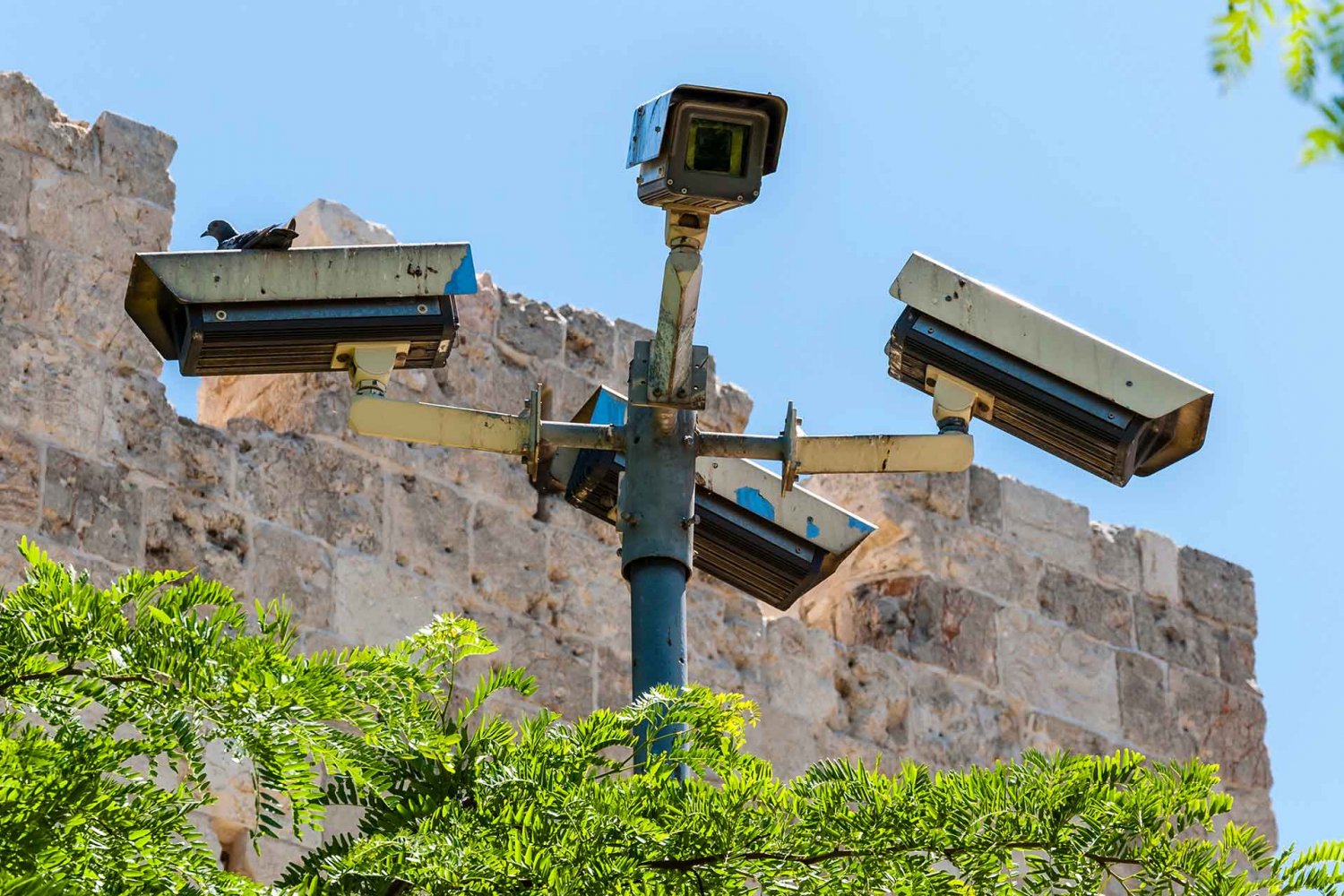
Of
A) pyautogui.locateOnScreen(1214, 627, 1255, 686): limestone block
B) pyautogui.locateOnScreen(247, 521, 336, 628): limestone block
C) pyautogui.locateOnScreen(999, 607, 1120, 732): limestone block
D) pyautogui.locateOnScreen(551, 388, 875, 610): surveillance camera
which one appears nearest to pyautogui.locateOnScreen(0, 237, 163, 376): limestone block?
pyautogui.locateOnScreen(247, 521, 336, 628): limestone block

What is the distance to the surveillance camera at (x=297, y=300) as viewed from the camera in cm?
444

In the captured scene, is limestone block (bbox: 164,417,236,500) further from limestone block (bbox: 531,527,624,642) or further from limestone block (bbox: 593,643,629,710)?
limestone block (bbox: 593,643,629,710)

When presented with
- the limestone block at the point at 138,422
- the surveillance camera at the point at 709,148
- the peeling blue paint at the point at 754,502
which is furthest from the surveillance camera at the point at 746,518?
the limestone block at the point at 138,422

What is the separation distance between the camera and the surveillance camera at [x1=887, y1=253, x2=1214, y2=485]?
4707 mm

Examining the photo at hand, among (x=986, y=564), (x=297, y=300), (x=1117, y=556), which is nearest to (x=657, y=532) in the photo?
(x=297, y=300)

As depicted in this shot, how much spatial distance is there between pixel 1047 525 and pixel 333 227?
2.76 m

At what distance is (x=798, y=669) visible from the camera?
24.8 ft

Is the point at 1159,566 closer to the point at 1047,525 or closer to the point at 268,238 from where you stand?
the point at 1047,525

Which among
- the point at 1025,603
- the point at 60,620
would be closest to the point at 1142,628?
the point at 1025,603

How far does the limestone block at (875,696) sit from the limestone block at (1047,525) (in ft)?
2.55

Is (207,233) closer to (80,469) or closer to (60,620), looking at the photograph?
(80,469)

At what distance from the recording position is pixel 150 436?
638 cm

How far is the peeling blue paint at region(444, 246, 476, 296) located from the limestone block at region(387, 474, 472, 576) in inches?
91.0

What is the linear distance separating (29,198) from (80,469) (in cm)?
79
